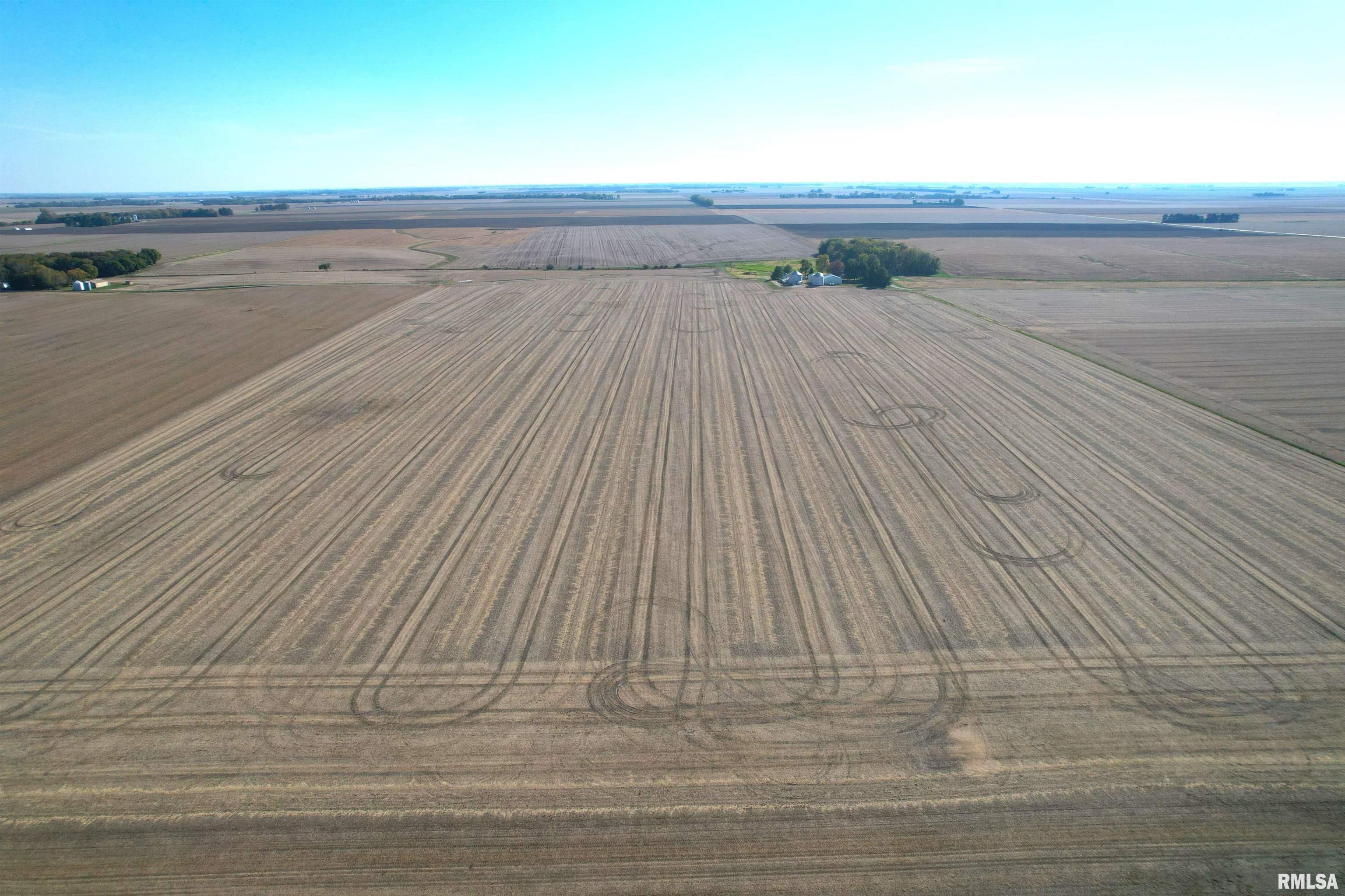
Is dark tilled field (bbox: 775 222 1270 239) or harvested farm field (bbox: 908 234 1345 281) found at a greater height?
dark tilled field (bbox: 775 222 1270 239)

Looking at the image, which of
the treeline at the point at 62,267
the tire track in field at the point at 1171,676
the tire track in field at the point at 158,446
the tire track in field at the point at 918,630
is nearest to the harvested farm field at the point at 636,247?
the treeline at the point at 62,267

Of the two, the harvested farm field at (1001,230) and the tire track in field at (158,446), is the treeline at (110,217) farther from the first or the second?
the harvested farm field at (1001,230)

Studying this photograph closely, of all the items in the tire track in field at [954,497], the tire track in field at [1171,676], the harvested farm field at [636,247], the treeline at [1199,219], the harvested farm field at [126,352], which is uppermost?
the treeline at [1199,219]

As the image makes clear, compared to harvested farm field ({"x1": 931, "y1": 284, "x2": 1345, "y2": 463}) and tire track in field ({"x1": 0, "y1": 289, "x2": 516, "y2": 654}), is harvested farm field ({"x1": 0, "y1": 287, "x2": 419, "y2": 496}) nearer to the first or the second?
tire track in field ({"x1": 0, "y1": 289, "x2": 516, "y2": 654})

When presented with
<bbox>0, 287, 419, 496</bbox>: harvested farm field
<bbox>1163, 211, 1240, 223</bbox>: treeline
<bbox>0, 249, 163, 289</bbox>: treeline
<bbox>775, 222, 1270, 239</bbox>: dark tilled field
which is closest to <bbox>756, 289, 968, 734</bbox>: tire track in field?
<bbox>0, 287, 419, 496</bbox>: harvested farm field

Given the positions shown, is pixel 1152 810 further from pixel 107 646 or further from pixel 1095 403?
pixel 1095 403

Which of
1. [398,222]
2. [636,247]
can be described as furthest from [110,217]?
[636,247]

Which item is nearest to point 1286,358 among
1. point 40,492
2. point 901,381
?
point 901,381
